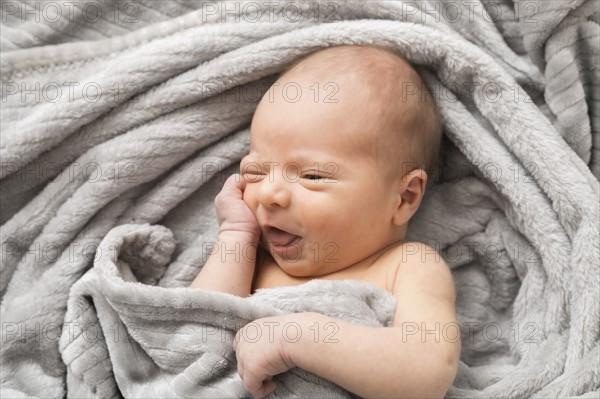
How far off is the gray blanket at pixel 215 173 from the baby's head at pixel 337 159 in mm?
81

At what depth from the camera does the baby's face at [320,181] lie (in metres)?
1.22

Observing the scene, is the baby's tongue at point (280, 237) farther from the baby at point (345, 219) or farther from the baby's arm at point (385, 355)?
the baby's arm at point (385, 355)

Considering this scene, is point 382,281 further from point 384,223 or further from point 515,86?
point 515,86

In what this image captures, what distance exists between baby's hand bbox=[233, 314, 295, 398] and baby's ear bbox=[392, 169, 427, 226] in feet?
1.04

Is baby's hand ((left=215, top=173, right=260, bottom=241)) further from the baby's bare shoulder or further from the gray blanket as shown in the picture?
the baby's bare shoulder

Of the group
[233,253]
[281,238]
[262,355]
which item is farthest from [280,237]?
[262,355]

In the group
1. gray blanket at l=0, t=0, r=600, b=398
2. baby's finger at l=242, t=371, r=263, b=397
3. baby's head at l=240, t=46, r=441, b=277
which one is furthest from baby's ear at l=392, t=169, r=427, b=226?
baby's finger at l=242, t=371, r=263, b=397

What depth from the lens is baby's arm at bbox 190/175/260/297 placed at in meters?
1.30

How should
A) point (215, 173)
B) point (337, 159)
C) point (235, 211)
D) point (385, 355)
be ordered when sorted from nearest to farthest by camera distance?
point (385, 355) → point (337, 159) → point (235, 211) → point (215, 173)

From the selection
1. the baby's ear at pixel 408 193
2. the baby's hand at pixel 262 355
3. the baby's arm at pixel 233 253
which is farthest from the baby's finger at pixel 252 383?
the baby's ear at pixel 408 193

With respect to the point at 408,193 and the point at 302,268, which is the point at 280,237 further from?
the point at 408,193

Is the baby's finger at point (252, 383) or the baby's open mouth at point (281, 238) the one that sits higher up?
the baby's open mouth at point (281, 238)

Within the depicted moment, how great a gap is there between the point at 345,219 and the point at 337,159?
4.4 inches

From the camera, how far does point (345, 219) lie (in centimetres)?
123
